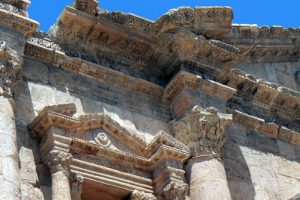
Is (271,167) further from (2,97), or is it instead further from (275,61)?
(2,97)

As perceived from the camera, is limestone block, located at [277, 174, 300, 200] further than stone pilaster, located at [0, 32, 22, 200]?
Yes

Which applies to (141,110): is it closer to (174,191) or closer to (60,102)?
(60,102)

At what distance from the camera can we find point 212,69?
535 inches

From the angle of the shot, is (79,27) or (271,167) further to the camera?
(271,167)

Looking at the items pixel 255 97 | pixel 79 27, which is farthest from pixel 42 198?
pixel 255 97

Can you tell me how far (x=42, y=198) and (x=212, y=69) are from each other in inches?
173

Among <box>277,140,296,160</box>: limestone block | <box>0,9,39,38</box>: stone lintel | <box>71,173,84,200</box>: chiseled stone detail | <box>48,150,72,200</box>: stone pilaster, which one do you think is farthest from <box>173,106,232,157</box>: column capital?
<box>0,9,39,38</box>: stone lintel

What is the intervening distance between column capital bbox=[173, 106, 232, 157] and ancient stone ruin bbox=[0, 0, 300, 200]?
0.7 inches

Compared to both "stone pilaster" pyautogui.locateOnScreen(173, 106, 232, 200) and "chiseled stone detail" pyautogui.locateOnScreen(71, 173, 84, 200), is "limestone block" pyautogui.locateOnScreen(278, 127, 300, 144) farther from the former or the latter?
"chiseled stone detail" pyautogui.locateOnScreen(71, 173, 84, 200)

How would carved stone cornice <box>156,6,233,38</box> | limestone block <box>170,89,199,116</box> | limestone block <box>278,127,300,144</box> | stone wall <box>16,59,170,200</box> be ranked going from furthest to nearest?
limestone block <box>278,127,300,144</box> → carved stone cornice <box>156,6,233,38</box> → limestone block <box>170,89,199,116</box> → stone wall <box>16,59,170,200</box>

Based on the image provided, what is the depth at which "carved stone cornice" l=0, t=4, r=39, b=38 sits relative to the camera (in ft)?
37.8

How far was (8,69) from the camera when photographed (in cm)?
1095

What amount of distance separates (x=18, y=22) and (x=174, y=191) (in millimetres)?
3343

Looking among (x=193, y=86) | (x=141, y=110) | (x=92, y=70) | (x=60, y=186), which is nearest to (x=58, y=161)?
(x=60, y=186)
